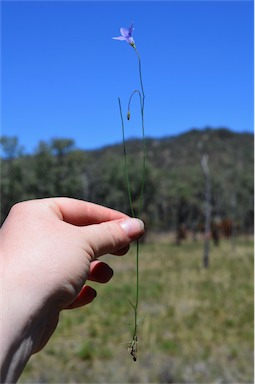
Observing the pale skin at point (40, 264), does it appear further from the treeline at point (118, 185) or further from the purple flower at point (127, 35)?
the treeline at point (118, 185)

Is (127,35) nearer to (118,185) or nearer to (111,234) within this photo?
(111,234)

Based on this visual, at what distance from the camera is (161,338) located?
21.6 feet

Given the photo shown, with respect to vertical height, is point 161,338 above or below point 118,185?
above

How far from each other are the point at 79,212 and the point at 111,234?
10cm

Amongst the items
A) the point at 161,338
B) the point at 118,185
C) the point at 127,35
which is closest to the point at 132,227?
the point at 127,35

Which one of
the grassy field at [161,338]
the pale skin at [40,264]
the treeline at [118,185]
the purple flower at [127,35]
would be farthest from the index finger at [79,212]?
the treeline at [118,185]

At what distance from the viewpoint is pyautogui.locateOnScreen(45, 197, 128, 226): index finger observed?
968mm

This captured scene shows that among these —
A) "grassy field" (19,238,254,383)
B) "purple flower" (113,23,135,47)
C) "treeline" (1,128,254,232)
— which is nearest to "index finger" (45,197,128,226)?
"purple flower" (113,23,135,47)

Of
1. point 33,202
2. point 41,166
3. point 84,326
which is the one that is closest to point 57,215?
point 33,202

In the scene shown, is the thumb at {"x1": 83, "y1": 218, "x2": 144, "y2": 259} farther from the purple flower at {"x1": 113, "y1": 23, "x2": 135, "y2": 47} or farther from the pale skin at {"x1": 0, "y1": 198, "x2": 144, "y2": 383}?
the purple flower at {"x1": 113, "y1": 23, "x2": 135, "y2": 47}

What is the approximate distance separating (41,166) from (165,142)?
166 ft

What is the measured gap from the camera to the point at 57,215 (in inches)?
37.4

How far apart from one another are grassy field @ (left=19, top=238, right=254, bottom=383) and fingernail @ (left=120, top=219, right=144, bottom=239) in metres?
4.22

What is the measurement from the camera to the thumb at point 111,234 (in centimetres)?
92
